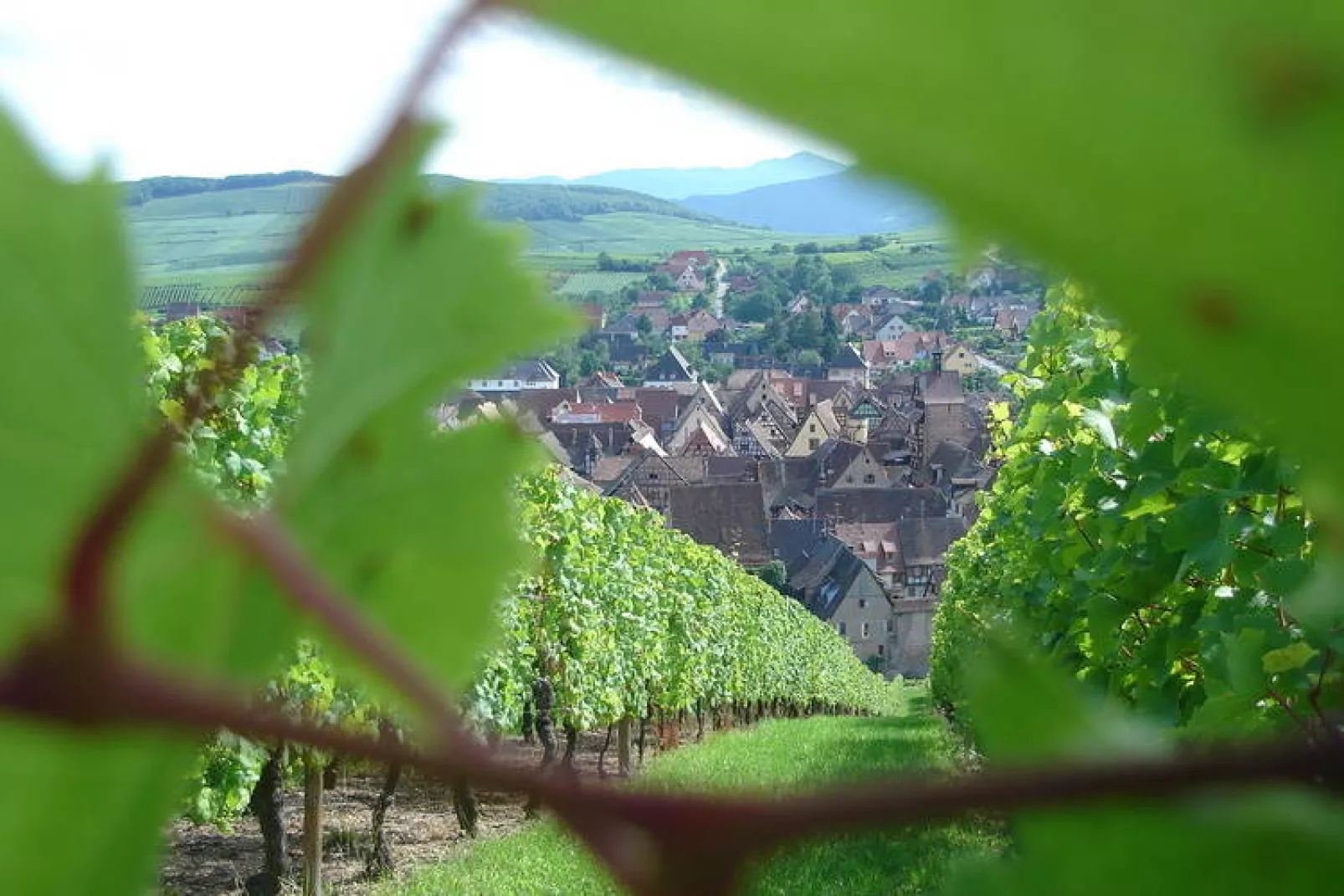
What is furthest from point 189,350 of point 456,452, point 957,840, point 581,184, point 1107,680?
point 581,184

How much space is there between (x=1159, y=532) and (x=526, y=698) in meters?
8.66

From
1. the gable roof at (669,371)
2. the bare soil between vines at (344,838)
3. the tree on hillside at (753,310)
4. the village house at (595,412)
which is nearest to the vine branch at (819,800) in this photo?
the bare soil between vines at (344,838)

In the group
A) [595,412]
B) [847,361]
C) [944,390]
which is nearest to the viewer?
[944,390]

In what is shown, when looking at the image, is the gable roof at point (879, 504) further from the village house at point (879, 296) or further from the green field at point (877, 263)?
the green field at point (877, 263)

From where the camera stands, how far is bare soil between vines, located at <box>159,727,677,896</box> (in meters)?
9.04

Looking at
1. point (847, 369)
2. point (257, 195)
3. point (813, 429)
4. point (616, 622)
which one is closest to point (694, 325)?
point (847, 369)

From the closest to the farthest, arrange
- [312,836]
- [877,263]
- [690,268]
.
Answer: [312,836], [690,268], [877,263]

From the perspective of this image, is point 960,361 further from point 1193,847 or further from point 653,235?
point 1193,847

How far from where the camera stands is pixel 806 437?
5753 cm

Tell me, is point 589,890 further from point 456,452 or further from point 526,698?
point 456,452

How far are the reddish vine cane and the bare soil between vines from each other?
801cm

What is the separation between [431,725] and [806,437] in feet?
189

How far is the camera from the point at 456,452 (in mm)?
287

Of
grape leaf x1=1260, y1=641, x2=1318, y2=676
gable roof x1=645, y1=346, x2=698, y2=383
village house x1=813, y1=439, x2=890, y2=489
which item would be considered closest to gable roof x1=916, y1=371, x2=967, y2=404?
village house x1=813, y1=439, x2=890, y2=489
